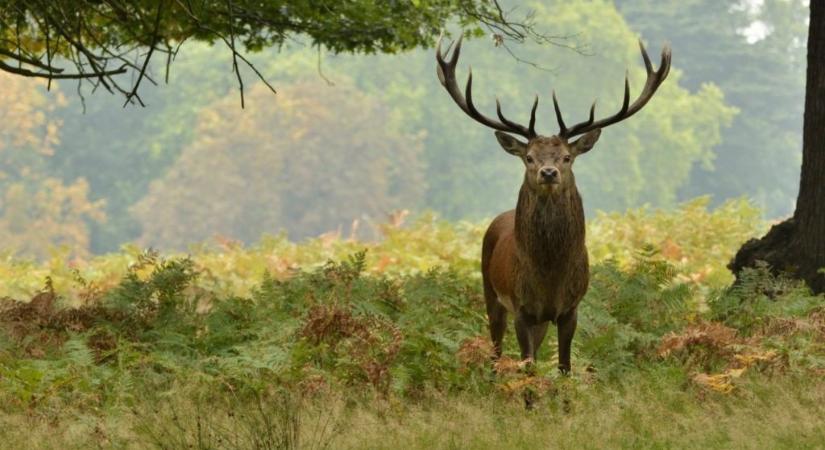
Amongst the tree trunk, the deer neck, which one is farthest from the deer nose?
the tree trunk

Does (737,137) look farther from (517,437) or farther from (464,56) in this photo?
(517,437)

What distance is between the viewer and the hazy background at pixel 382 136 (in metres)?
53.2

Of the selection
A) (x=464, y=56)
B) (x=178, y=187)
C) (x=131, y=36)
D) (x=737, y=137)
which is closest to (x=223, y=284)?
(x=131, y=36)

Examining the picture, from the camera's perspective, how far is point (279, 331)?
830 cm

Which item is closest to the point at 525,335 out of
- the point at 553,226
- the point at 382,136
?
the point at 553,226

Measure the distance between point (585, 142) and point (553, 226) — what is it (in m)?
0.58

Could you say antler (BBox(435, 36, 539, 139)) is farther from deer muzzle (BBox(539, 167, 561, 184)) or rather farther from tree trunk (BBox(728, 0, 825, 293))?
tree trunk (BBox(728, 0, 825, 293))

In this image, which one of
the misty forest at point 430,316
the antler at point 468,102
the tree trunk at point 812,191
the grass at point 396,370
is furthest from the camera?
the tree trunk at point 812,191

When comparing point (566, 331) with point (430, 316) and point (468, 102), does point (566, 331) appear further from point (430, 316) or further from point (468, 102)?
point (468, 102)

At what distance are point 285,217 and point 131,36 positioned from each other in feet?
144

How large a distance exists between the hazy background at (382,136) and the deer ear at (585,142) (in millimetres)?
39324

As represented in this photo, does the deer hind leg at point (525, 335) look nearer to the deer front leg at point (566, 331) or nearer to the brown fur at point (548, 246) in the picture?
the brown fur at point (548, 246)

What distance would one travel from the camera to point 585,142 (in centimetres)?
786

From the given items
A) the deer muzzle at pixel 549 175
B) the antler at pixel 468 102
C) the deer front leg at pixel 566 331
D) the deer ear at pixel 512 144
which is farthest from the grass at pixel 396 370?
the antler at pixel 468 102
